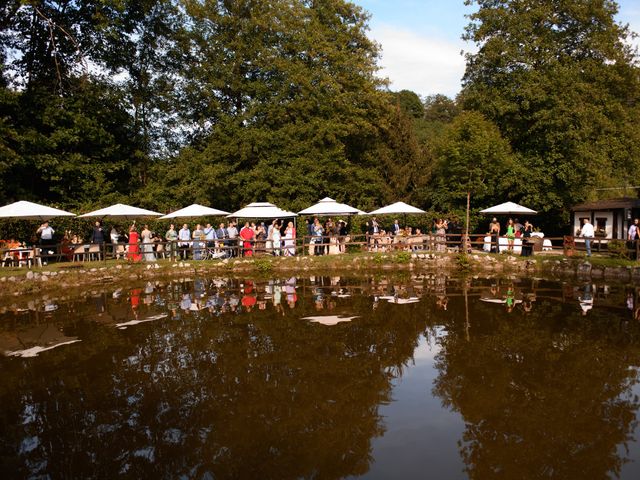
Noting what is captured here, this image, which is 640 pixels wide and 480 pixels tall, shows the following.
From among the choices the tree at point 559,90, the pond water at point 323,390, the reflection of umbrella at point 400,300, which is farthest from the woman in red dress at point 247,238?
the tree at point 559,90

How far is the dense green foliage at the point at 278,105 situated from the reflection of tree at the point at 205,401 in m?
16.8

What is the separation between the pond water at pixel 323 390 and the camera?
541cm

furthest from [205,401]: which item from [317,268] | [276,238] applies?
[276,238]

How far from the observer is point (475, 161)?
27.8m

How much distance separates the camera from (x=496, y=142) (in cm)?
2695

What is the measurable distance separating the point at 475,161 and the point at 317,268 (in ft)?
43.7

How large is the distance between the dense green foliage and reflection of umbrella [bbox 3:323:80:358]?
1464 centimetres

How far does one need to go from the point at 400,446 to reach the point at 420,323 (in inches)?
213

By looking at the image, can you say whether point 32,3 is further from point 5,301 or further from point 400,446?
point 400,446

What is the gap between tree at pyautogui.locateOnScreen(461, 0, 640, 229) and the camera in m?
24.9

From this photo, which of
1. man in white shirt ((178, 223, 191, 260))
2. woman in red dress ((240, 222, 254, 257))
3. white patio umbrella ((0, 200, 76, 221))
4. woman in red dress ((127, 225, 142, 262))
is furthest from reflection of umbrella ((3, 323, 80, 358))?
woman in red dress ((240, 222, 254, 257))

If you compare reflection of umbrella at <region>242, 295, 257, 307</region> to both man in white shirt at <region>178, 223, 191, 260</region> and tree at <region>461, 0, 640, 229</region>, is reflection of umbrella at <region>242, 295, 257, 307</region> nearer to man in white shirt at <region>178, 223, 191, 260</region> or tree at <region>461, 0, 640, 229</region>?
man in white shirt at <region>178, 223, 191, 260</region>

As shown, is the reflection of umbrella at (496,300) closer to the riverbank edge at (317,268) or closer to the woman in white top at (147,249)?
the riverbank edge at (317,268)

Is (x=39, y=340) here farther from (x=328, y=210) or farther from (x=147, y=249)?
(x=328, y=210)
